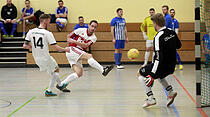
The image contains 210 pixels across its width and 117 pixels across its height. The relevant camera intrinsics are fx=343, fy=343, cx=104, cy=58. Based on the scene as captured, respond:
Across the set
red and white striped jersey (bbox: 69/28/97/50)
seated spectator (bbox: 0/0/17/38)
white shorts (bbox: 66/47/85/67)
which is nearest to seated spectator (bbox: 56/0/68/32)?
seated spectator (bbox: 0/0/17/38)

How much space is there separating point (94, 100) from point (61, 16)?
8391 millimetres

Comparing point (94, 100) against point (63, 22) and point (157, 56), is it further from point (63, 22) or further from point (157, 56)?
point (63, 22)

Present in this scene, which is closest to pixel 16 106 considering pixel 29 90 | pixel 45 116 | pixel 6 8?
pixel 45 116

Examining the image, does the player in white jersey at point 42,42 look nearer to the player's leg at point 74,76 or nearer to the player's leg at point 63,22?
the player's leg at point 74,76

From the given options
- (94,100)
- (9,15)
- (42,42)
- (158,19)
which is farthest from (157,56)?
(9,15)

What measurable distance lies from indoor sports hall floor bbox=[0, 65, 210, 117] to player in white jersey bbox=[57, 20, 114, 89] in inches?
15.7

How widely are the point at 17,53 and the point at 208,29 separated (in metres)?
8.63

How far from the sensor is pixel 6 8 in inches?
559

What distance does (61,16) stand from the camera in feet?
46.1

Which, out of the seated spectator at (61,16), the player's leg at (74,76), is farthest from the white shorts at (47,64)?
the seated spectator at (61,16)

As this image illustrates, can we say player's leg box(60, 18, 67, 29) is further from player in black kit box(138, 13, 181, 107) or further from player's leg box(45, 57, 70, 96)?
player in black kit box(138, 13, 181, 107)

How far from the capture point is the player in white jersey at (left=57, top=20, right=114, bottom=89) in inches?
277

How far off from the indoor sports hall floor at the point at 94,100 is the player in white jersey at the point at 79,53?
0.40 m

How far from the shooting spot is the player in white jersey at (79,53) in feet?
23.1
